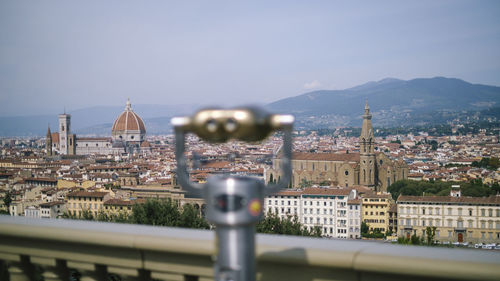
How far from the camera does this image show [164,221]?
6316mm

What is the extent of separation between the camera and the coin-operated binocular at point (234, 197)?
833mm

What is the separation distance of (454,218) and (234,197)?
24830mm

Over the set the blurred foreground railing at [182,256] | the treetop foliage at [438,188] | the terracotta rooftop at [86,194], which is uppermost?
the blurred foreground railing at [182,256]

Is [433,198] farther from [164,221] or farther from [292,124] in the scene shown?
[292,124]

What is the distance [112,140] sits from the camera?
7419 centimetres

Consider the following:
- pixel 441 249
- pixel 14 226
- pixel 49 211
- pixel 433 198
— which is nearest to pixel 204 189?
pixel 441 249

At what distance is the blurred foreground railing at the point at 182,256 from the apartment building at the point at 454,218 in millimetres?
23132

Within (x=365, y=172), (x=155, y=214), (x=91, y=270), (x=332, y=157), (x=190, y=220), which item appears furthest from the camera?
(x=332, y=157)

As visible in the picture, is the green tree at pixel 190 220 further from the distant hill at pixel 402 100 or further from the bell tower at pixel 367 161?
the distant hill at pixel 402 100

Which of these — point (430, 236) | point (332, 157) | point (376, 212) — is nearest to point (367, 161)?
point (332, 157)

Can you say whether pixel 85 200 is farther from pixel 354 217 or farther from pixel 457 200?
pixel 457 200

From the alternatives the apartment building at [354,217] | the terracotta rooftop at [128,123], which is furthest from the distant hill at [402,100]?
the apartment building at [354,217]

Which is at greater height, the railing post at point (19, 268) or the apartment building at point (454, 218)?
the railing post at point (19, 268)

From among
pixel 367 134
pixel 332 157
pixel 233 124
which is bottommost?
pixel 332 157
